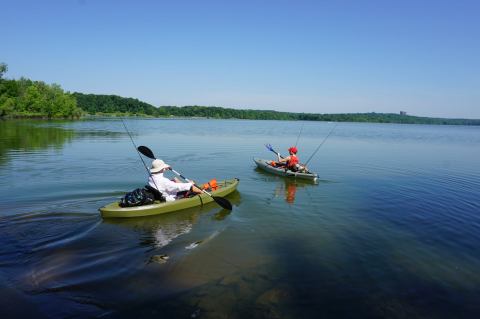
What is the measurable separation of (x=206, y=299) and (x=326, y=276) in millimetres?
2653

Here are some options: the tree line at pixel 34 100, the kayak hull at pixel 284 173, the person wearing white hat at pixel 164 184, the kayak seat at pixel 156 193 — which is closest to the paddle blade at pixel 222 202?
the person wearing white hat at pixel 164 184

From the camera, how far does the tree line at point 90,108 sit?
250ft

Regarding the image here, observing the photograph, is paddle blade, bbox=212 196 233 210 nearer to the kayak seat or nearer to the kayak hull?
the kayak seat

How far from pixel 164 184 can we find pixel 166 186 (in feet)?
0.33

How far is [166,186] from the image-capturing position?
10.7m

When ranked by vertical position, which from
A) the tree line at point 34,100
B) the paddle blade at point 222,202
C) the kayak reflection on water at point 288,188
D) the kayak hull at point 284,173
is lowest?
the kayak reflection on water at point 288,188

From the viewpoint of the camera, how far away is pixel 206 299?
5883 millimetres

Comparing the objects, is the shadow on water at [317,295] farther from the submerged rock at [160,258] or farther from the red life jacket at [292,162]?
the red life jacket at [292,162]

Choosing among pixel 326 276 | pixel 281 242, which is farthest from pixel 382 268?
pixel 281 242

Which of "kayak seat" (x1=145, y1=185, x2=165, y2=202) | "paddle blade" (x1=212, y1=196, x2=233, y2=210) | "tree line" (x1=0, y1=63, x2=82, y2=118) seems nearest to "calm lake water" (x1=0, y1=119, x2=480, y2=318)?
"paddle blade" (x1=212, y1=196, x2=233, y2=210)

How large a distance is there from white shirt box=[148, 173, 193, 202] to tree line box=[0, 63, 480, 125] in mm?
19408

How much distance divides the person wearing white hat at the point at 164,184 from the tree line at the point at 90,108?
19.4 metres

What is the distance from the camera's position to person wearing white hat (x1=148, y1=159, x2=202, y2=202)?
1029 cm

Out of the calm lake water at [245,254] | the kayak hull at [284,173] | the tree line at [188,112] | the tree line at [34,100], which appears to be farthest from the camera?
the tree line at [188,112]
